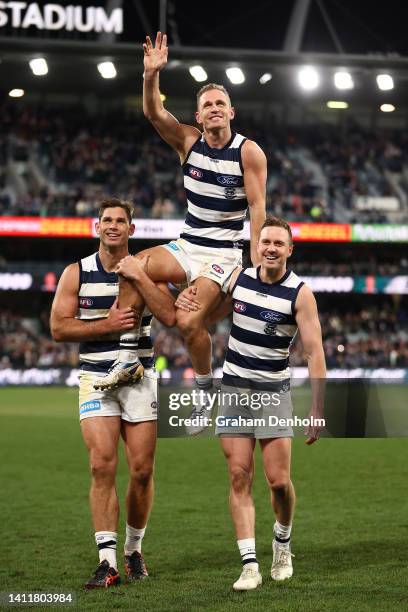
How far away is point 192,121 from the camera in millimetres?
37750

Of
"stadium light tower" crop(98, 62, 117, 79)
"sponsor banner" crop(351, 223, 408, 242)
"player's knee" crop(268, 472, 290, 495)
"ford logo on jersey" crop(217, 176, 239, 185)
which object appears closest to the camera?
"player's knee" crop(268, 472, 290, 495)

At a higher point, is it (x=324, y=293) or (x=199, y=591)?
(x=324, y=293)

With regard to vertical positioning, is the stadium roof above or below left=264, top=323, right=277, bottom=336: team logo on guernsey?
above

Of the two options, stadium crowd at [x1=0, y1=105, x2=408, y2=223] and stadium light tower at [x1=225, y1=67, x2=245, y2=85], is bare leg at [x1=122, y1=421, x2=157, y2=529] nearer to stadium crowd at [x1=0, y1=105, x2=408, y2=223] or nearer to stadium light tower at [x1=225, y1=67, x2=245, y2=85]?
stadium crowd at [x1=0, y1=105, x2=408, y2=223]

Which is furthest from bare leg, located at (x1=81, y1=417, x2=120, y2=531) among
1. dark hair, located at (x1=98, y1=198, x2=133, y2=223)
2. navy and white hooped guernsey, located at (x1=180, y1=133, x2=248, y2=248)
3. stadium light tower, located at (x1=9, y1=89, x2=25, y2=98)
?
stadium light tower, located at (x1=9, y1=89, x2=25, y2=98)

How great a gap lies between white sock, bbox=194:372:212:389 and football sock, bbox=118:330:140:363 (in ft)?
1.60

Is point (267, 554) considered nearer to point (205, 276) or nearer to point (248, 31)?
point (205, 276)

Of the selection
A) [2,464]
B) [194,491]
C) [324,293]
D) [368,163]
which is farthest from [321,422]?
[368,163]

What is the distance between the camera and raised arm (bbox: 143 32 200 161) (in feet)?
23.9

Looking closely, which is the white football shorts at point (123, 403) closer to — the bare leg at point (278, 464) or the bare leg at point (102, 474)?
the bare leg at point (102, 474)

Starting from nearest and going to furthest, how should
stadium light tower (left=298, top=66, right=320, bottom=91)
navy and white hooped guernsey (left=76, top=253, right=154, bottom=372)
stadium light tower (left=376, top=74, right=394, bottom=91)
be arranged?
navy and white hooped guernsey (left=76, top=253, right=154, bottom=372)
stadium light tower (left=298, top=66, right=320, bottom=91)
stadium light tower (left=376, top=74, right=394, bottom=91)

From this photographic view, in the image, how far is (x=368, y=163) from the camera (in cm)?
3906

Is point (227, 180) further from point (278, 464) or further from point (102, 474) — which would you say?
point (102, 474)

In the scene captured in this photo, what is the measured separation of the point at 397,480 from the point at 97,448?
20.7 feet
